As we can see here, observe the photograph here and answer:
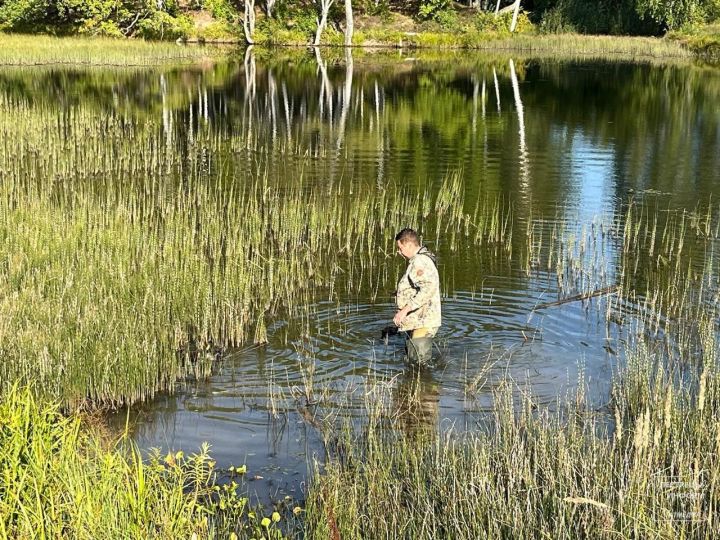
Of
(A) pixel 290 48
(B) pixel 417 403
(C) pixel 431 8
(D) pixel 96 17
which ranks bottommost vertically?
(B) pixel 417 403

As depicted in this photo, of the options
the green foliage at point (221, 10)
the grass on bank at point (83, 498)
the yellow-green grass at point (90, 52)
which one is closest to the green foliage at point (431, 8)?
the green foliage at point (221, 10)

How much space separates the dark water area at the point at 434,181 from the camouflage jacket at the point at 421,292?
0.60 metres

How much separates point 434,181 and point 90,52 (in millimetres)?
34635

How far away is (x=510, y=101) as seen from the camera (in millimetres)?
37125

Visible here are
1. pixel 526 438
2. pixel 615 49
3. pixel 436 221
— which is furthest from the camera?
pixel 615 49

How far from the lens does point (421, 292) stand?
1002 cm

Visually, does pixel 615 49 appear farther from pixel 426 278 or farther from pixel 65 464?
pixel 65 464

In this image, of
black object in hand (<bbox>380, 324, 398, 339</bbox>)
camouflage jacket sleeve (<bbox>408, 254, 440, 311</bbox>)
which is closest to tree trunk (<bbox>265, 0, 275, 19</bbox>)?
black object in hand (<bbox>380, 324, 398, 339</bbox>)

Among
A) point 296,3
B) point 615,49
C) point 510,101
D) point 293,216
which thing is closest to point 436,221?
point 293,216

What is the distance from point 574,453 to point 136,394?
4453 mm

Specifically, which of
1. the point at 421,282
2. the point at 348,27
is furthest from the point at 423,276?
the point at 348,27

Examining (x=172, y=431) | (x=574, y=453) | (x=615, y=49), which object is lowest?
(x=172, y=431)

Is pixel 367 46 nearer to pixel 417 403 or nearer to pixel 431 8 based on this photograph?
pixel 431 8

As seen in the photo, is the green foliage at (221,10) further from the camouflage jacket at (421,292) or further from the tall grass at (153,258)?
the camouflage jacket at (421,292)
